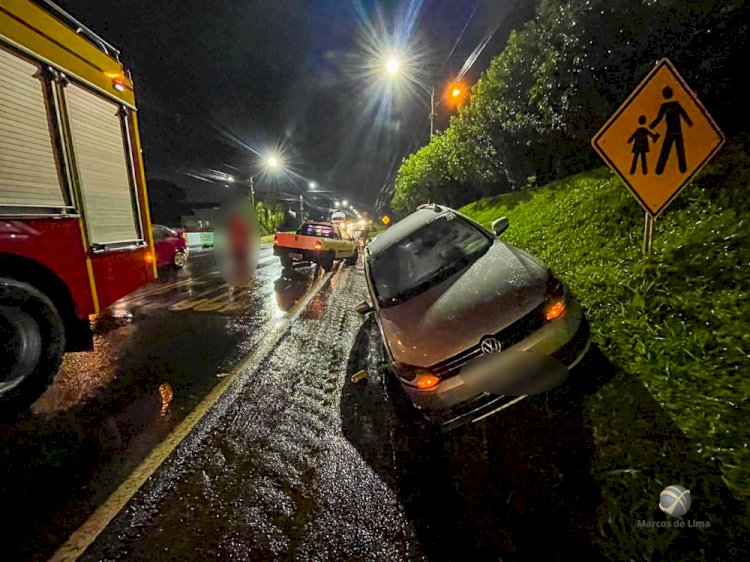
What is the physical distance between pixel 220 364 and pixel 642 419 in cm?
422

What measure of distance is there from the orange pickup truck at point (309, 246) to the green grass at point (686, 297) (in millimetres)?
7454

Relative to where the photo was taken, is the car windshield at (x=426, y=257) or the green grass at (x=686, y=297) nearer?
the green grass at (x=686, y=297)

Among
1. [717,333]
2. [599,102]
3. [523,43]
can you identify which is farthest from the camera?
[523,43]

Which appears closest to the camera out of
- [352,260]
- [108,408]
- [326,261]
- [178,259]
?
[108,408]

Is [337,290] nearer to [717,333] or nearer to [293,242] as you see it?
[293,242]

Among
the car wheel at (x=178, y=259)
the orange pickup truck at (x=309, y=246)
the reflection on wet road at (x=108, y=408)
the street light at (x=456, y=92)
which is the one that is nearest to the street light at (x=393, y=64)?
the street light at (x=456, y=92)

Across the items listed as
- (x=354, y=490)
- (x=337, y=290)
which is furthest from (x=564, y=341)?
(x=337, y=290)

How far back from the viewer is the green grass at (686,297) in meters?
2.49

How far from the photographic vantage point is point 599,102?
8.12 meters

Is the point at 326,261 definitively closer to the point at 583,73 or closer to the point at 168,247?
the point at 168,247

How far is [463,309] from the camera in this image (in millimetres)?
2969

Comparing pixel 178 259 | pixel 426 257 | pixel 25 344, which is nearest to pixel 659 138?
pixel 426 257

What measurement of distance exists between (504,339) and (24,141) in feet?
13.7

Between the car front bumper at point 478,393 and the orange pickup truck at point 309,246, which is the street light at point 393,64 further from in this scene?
the car front bumper at point 478,393
